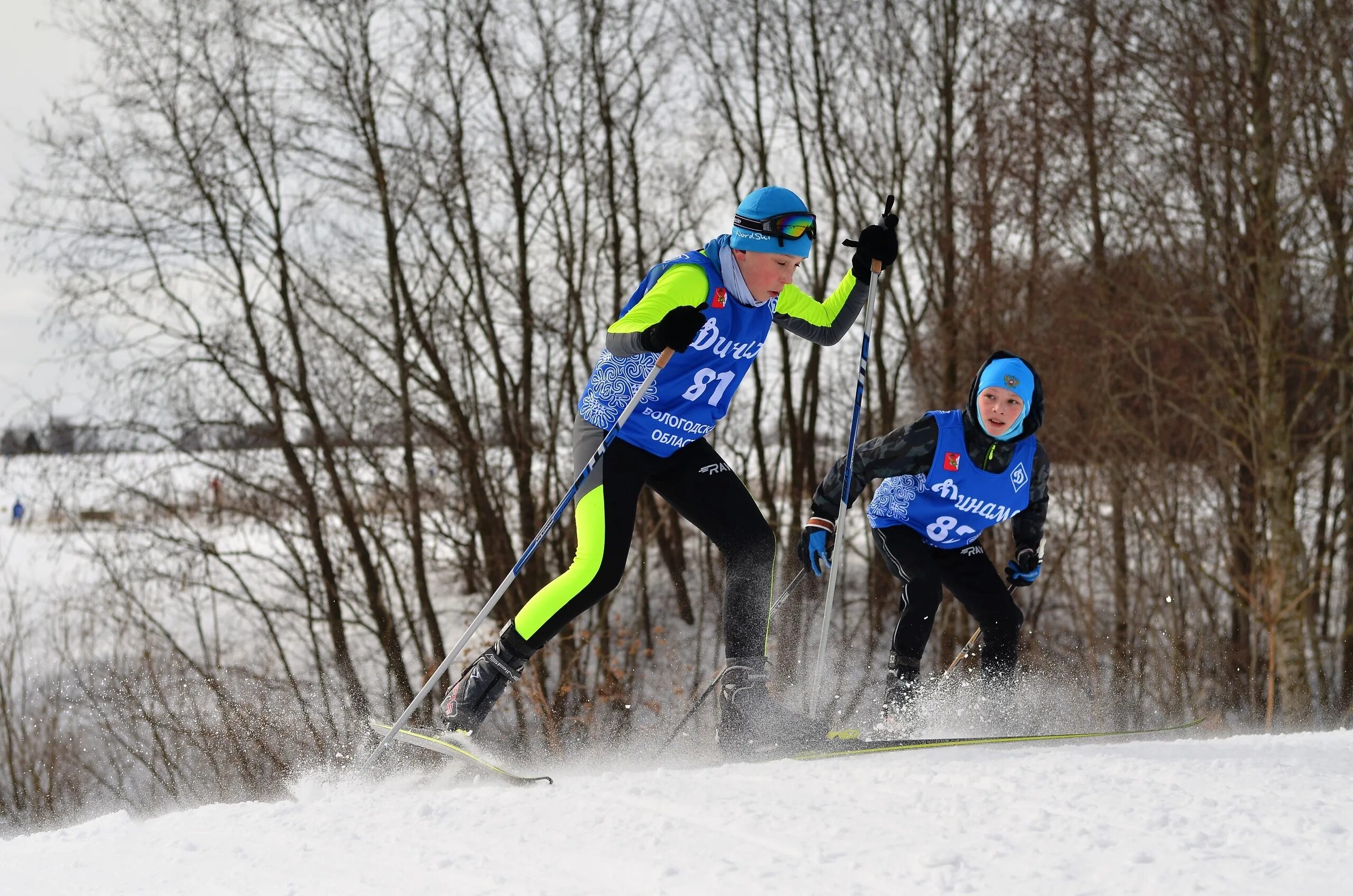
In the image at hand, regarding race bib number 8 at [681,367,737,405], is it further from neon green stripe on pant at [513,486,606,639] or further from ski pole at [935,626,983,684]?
ski pole at [935,626,983,684]

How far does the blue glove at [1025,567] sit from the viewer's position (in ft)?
12.5

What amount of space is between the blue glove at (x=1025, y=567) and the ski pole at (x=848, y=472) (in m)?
0.76

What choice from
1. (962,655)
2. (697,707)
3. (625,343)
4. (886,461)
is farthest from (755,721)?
(962,655)

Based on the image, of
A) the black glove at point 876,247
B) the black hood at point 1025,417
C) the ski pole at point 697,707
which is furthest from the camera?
the black hood at point 1025,417

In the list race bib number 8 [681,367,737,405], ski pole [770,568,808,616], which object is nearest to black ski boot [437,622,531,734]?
race bib number 8 [681,367,737,405]

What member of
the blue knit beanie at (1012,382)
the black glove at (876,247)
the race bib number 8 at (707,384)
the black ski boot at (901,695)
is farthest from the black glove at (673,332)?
the black ski boot at (901,695)

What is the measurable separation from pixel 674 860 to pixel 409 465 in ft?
37.3

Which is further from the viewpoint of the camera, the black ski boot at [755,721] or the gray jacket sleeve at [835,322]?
the gray jacket sleeve at [835,322]

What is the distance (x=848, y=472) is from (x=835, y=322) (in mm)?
588

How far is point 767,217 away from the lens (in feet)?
9.69

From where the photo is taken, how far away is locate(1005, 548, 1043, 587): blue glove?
3.80m

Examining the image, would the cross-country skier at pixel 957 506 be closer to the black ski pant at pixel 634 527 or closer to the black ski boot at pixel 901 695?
the black ski boot at pixel 901 695

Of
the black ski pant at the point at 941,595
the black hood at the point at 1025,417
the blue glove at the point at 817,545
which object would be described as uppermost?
the black hood at the point at 1025,417

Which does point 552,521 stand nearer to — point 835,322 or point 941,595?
point 835,322
